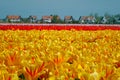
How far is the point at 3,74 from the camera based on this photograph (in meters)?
2.98

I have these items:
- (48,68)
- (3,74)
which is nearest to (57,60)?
(48,68)

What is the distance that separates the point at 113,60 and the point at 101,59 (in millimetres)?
305

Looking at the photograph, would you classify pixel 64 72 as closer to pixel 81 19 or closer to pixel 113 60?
pixel 113 60

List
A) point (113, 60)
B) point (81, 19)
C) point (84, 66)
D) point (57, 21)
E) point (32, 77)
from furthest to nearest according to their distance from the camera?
point (81, 19) < point (57, 21) < point (113, 60) < point (84, 66) < point (32, 77)

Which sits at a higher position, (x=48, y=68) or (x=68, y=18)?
(x=48, y=68)

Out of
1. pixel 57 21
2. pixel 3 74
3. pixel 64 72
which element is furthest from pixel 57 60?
pixel 57 21

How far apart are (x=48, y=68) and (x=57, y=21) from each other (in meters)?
49.3

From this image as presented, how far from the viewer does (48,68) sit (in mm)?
3627

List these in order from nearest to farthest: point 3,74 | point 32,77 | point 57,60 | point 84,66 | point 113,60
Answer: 1. point 3,74
2. point 32,77
3. point 84,66
4. point 57,60
5. point 113,60

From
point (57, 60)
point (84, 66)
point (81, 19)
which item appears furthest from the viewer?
point (81, 19)

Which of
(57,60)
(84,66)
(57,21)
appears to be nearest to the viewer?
(84,66)

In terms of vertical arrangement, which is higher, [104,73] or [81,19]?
[104,73]

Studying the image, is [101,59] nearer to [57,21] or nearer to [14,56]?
[14,56]

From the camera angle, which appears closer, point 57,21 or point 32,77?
point 32,77
